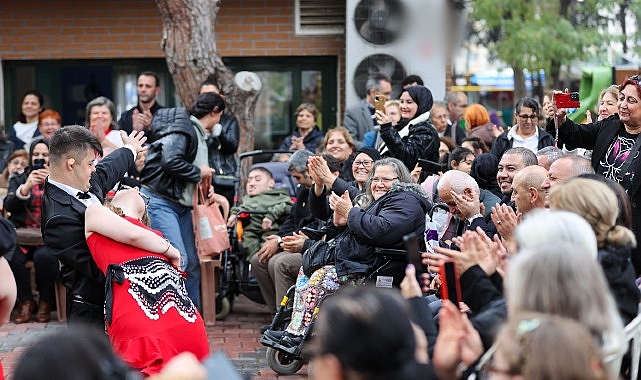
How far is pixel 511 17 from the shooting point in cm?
1933

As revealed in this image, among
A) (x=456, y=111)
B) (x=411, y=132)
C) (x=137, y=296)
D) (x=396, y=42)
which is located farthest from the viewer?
(x=396, y=42)

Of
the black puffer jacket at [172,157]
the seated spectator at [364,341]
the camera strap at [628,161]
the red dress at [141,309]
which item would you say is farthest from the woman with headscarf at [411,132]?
the seated spectator at [364,341]

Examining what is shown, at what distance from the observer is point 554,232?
4.07 metres

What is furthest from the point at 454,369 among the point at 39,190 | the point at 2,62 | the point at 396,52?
the point at 2,62

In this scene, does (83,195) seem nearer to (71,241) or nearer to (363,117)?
(71,241)

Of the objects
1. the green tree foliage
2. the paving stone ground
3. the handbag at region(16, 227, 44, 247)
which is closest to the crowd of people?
the handbag at region(16, 227, 44, 247)

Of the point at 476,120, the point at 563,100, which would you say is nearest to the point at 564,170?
the point at 563,100

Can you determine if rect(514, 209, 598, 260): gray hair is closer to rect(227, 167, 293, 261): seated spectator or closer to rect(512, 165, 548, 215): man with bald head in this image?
rect(512, 165, 548, 215): man with bald head

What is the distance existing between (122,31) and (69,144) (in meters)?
8.56

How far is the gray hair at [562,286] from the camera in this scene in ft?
11.8

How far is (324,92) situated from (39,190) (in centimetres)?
541

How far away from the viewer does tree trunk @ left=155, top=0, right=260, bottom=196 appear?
1215 centimetres

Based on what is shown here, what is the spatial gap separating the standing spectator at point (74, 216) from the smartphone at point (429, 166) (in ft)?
10.2

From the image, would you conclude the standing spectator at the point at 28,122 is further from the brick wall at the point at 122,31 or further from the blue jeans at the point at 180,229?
the blue jeans at the point at 180,229
